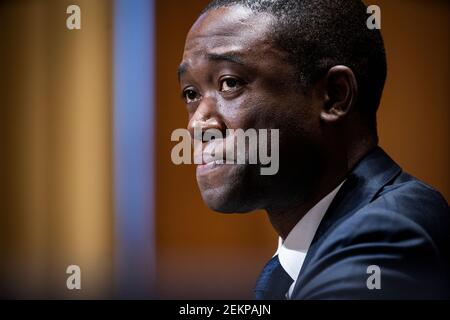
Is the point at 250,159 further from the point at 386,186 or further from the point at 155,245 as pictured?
the point at 155,245

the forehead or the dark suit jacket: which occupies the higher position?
the forehead

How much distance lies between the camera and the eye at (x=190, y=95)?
1783 millimetres

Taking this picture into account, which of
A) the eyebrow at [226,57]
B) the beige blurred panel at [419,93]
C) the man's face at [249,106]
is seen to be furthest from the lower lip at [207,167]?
the beige blurred panel at [419,93]

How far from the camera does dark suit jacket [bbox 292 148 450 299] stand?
1.42m

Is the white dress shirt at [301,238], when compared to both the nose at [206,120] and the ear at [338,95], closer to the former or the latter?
the ear at [338,95]

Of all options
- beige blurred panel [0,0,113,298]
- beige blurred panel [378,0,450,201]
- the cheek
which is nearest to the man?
the cheek

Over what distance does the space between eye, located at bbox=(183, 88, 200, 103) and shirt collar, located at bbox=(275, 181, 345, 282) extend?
1.51 ft

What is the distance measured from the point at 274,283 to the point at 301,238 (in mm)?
158

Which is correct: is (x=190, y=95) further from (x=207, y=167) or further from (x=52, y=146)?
(x=52, y=146)

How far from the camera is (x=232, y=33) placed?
1.69 meters

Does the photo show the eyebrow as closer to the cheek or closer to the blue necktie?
the cheek

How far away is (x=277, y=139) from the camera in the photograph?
5.51 ft
